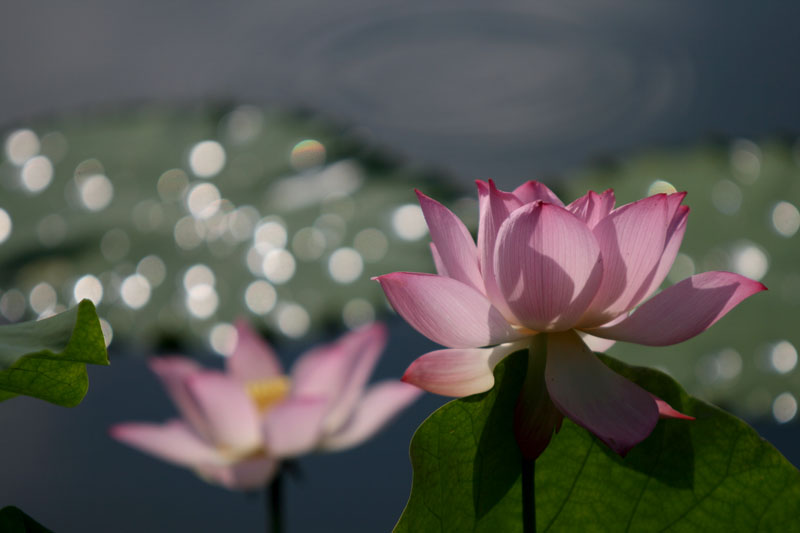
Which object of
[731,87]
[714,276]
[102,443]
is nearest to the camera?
[714,276]

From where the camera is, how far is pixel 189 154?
1687 mm

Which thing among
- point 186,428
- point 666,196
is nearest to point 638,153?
point 186,428

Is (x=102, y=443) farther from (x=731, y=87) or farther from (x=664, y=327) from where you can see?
(x=731, y=87)

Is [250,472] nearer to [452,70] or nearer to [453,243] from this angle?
[453,243]

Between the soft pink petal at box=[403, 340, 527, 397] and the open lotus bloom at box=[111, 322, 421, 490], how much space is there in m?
0.46

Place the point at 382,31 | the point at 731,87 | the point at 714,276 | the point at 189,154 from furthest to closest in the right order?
the point at 382,31 < the point at 731,87 < the point at 189,154 < the point at 714,276

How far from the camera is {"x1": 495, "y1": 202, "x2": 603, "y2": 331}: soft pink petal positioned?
33cm

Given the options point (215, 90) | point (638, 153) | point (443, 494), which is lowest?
point (215, 90)

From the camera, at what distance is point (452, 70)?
2133 millimetres

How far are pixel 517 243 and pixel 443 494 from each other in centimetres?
12

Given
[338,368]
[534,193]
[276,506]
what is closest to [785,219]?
[338,368]

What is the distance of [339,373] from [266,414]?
0.10 m

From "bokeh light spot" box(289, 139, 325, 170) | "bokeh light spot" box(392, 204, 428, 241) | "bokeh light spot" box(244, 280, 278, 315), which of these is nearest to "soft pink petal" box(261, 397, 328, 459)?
"bokeh light spot" box(244, 280, 278, 315)

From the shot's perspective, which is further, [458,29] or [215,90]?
[458,29]
